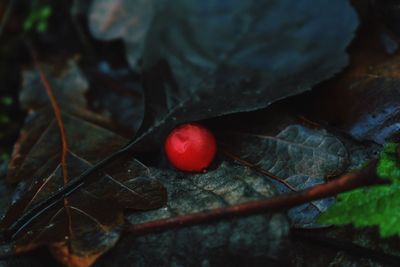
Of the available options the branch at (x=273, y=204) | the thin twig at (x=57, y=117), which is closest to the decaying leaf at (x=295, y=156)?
the branch at (x=273, y=204)

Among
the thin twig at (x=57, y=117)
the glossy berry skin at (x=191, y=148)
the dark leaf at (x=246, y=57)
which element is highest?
the dark leaf at (x=246, y=57)

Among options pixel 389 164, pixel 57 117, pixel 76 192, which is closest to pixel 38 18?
pixel 57 117

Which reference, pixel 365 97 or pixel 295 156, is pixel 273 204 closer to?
pixel 295 156

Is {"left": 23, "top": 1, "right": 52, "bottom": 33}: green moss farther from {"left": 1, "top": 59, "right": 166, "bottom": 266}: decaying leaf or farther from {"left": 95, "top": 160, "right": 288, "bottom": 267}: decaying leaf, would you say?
{"left": 95, "top": 160, "right": 288, "bottom": 267}: decaying leaf

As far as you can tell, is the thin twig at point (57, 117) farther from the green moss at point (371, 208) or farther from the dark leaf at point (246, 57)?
the green moss at point (371, 208)

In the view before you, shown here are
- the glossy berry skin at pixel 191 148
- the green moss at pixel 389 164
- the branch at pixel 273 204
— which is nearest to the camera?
the branch at pixel 273 204

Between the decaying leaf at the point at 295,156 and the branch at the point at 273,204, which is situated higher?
the branch at the point at 273,204

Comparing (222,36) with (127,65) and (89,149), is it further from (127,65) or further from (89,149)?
(127,65)

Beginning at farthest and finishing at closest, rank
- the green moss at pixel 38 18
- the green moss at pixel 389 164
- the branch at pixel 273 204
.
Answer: the green moss at pixel 38 18, the green moss at pixel 389 164, the branch at pixel 273 204
